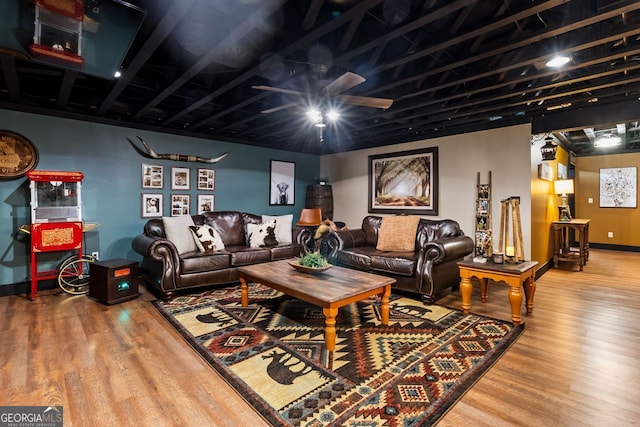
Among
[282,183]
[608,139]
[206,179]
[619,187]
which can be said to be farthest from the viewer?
[619,187]

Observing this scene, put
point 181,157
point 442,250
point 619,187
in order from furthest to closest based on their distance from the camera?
point 619,187 → point 181,157 → point 442,250

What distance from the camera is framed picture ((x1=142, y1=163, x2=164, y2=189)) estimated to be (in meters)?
4.81

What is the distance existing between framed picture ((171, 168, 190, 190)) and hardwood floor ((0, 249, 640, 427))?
2217mm

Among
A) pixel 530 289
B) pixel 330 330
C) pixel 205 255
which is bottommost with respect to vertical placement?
pixel 330 330

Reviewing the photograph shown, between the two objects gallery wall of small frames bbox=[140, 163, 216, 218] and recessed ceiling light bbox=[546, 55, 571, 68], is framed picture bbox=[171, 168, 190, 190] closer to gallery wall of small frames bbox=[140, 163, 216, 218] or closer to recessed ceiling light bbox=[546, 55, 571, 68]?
gallery wall of small frames bbox=[140, 163, 216, 218]

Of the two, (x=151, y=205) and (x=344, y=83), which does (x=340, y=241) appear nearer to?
(x=344, y=83)

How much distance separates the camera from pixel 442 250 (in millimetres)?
3531

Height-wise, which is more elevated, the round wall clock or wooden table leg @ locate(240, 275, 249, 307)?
the round wall clock

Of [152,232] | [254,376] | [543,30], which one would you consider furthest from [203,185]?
[543,30]

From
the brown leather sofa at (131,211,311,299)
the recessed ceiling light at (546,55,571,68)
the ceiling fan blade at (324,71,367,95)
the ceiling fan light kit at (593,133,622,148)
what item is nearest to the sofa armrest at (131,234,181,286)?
the brown leather sofa at (131,211,311,299)

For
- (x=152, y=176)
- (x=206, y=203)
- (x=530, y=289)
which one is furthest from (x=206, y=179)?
(x=530, y=289)

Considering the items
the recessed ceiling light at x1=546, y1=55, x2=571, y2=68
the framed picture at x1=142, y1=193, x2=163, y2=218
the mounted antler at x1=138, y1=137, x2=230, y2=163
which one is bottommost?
the framed picture at x1=142, y1=193, x2=163, y2=218

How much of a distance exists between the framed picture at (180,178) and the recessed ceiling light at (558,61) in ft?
16.6

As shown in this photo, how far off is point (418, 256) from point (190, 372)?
8.90 ft
